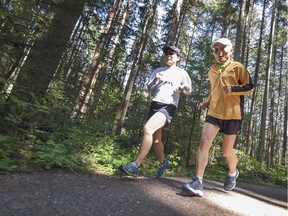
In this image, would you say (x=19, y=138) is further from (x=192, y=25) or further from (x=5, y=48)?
(x=192, y=25)

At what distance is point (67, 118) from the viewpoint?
5957mm

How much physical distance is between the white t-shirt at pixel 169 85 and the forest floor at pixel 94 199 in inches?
59.2

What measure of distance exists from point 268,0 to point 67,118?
24.4 meters

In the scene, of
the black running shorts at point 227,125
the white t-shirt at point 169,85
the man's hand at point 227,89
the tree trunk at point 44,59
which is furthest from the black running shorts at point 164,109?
the tree trunk at point 44,59

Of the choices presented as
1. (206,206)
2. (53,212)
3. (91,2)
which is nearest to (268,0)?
(91,2)

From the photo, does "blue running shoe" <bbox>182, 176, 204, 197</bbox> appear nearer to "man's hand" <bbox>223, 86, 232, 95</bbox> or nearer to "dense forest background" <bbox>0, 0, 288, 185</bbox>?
"man's hand" <bbox>223, 86, 232, 95</bbox>

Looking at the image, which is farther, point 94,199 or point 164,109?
point 164,109

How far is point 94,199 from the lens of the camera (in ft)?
8.70

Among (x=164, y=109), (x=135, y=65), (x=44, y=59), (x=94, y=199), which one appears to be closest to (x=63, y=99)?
(x=44, y=59)

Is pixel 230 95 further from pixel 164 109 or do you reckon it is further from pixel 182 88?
pixel 164 109

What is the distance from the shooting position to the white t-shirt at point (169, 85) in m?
4.58

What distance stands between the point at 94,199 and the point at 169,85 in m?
2.59

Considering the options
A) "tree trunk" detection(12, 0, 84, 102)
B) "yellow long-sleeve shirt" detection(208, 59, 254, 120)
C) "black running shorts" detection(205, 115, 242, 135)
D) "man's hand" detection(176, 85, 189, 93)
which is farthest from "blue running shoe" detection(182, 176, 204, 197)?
"tree trunk" detection(12, 0, 84, 102)

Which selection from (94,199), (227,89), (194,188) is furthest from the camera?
(227,89)
